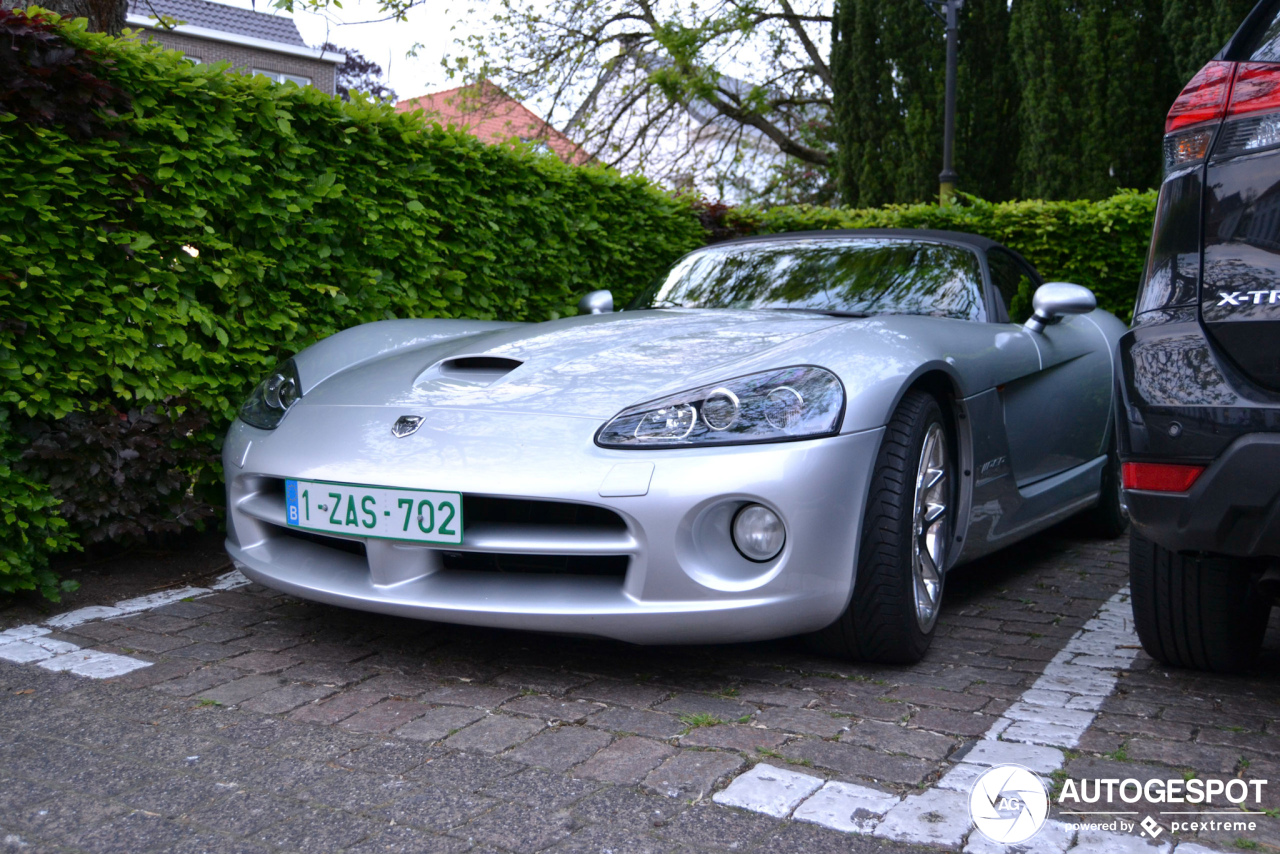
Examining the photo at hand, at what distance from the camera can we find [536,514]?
106 inches

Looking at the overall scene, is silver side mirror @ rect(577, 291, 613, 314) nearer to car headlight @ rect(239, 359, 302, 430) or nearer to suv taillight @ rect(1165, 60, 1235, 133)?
car headlight @ rect(239, 359, 302, 430)

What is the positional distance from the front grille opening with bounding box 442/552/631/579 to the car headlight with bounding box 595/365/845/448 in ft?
1.03

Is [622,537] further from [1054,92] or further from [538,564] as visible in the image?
[1054,92]

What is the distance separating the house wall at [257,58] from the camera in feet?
67.5

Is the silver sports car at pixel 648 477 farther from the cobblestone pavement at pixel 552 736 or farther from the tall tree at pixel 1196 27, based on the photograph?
the tall tree at pixel 1196 27

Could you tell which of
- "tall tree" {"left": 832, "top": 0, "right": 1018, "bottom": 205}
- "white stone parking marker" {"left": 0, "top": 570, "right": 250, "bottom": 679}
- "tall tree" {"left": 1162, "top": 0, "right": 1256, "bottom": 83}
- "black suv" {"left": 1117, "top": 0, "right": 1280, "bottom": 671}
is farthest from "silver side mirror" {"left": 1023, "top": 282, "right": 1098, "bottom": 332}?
"tall tree" {"left": 832, "top": 0, "right": 1018, "bottom": 205}

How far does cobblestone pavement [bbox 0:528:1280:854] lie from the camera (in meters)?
1.90

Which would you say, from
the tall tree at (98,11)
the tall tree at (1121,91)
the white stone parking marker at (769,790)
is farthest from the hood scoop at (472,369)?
the tall tree at (1121,91)

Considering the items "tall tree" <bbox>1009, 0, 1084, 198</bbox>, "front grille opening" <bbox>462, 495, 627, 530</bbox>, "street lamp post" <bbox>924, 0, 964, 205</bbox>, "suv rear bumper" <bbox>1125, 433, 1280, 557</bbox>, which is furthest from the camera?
"tall tree" <bbox>1009, 0, 1084, 198</bbox>

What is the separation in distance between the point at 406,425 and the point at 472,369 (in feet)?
1.27

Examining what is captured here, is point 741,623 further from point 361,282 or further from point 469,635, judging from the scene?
point 361,282

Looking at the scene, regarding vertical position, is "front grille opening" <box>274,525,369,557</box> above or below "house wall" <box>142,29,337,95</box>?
below

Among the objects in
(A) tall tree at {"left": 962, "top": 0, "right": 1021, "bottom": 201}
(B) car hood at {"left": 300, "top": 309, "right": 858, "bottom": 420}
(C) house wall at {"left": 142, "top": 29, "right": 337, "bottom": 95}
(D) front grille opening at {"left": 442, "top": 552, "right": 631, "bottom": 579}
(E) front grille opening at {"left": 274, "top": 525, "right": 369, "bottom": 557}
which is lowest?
(D) front grille opening at {"left": 442, "top": 552, "right": 631, "bottom": 579}
